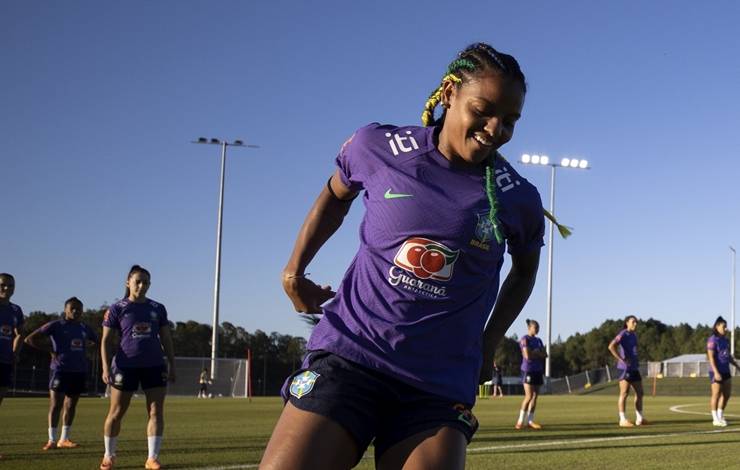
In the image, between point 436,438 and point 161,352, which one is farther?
point 161,352

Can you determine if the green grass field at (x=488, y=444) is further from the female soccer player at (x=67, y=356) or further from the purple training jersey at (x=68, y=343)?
the purple training jersey at (x=68, y=343)

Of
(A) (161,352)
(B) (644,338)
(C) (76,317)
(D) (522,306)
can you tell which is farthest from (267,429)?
(B) (644,338)

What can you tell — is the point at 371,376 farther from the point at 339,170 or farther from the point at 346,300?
the point at 339,170

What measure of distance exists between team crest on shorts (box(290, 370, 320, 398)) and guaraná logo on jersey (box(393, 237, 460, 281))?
499mm

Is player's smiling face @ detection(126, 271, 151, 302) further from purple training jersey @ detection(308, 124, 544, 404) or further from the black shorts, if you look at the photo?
purple training jersey @ detection(308, 124, 544, 404)

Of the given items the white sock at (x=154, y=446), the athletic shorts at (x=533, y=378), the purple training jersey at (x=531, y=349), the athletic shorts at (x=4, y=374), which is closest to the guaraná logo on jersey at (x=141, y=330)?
the white sock at (x=154, y=446)

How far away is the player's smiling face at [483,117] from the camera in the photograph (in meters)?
3.27

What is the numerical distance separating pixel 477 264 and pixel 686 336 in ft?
459

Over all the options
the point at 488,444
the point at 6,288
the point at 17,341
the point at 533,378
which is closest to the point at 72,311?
the point at 17,341

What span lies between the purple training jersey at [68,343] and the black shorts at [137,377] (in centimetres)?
413

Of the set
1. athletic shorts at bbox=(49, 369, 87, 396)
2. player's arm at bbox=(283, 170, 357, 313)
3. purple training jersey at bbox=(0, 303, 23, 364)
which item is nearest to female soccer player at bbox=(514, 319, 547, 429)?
athletic shorts at bbox=(49, 369, 87, 396)

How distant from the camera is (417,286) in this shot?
10.4 ft

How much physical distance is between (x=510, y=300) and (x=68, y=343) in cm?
1216

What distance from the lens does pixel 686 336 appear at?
13412 centimetres
